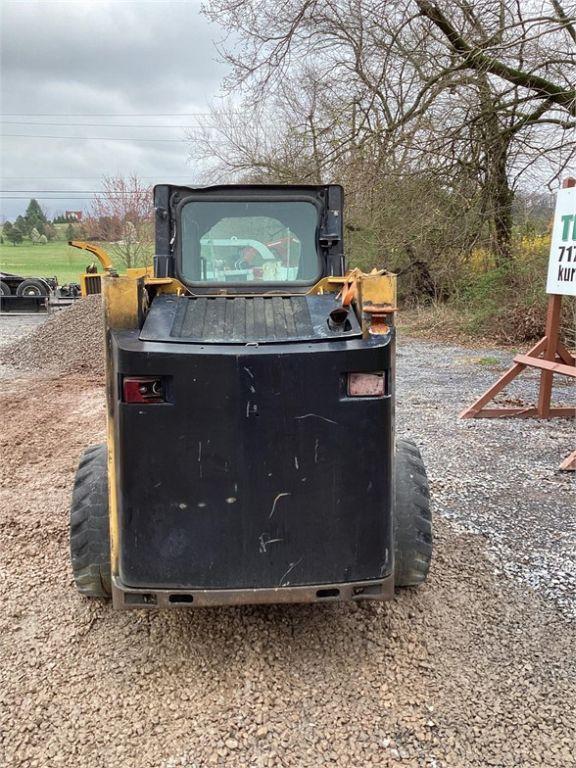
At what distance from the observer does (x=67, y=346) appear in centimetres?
1135

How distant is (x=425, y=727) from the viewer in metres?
2.40

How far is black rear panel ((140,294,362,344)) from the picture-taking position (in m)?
2.53

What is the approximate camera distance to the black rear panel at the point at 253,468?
239 cm

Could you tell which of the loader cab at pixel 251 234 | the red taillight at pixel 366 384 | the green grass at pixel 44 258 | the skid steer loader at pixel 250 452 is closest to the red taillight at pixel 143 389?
the skid steer loader at pixel 250 452

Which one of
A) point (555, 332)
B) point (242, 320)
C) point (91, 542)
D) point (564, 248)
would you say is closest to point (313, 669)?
point (91, 542)

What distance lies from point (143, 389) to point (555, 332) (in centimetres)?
511

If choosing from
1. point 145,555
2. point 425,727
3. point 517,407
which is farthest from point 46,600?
point 517,407

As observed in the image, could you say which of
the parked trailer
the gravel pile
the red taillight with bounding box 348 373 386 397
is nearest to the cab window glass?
the red taillight with bounding box 348 373 386 397

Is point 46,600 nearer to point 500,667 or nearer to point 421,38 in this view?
point 500,667

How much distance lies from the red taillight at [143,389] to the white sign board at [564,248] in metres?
4.83

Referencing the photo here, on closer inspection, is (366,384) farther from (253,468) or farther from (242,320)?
(242,320)

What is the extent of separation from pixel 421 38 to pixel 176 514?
11.2 metres

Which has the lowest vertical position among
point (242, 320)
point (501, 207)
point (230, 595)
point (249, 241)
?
point (230, 595)

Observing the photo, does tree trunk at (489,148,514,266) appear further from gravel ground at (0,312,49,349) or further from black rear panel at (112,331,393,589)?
black rear panel at (112,331,393,589)
